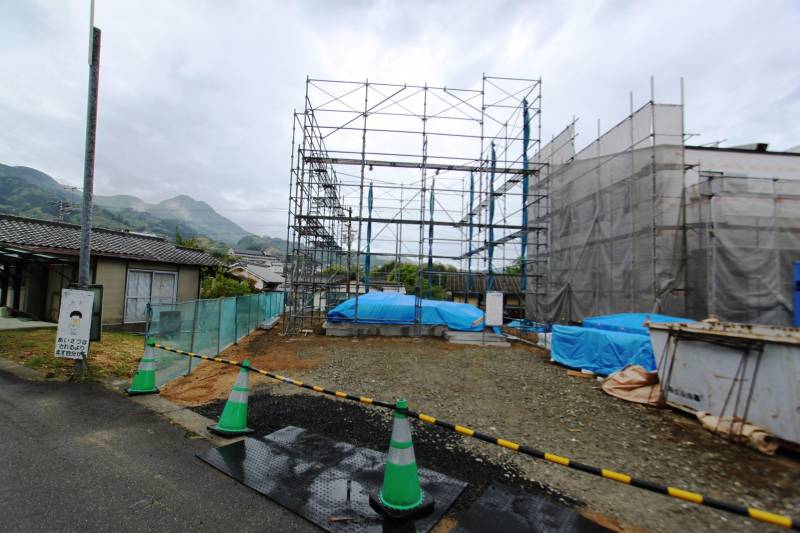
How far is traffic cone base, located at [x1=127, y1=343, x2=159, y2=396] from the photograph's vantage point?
543 centimetres

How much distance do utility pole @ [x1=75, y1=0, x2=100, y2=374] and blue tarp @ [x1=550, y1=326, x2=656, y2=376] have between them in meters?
10.3

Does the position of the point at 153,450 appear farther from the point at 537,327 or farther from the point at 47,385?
the point at 537,327

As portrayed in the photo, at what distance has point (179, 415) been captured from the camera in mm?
4699

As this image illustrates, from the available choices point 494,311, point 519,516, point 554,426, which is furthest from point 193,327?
point 494,311

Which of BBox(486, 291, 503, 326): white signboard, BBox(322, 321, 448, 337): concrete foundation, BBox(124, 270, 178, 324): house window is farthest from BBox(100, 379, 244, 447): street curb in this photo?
BBox(486, 291, 503, 326): white signboard

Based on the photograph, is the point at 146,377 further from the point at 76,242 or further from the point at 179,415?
the point at 76,242

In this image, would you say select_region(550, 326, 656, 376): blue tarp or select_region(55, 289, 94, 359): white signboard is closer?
select_region(55, 289, 94, 359): white signboard

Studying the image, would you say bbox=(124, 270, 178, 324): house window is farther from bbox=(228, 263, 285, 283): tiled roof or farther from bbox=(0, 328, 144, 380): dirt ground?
bbox=(228, 263, 285, 283): tiled roof

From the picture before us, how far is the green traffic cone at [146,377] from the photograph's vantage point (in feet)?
17.8

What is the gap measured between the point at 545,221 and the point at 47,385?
16.8 m

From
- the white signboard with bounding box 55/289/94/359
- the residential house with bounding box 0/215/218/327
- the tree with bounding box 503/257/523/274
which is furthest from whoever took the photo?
the tree with bounding box 503/257/523/274

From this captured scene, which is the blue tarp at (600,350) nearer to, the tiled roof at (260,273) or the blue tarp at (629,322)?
the blue tarp at (629,322)

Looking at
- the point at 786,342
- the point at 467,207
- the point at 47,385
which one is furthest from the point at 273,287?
the point at 786,342

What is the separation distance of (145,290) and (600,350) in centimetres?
1545
